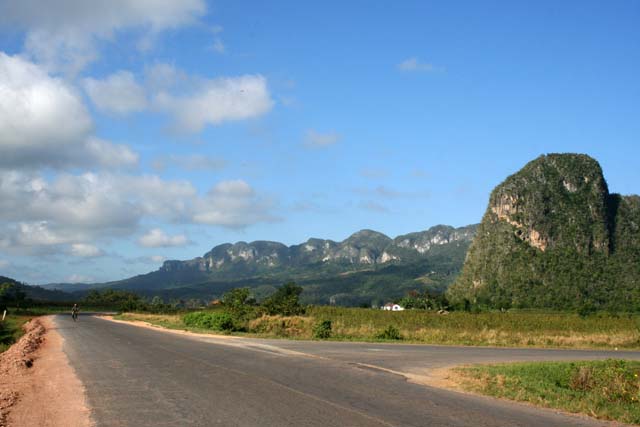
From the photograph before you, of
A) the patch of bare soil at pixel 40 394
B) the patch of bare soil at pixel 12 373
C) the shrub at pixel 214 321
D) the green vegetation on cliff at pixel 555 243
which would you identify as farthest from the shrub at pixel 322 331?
the green vegetation on cliff at pixel 555 243

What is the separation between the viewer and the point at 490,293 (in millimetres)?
122438

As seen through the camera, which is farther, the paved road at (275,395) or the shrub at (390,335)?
the shrub at (390,335)

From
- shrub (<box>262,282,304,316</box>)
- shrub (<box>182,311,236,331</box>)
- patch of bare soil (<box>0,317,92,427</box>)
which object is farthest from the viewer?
shrub (<box>262,282,304,316</box>)

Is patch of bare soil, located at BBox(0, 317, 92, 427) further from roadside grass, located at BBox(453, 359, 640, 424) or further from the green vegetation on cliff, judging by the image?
the green vegetation on cliff

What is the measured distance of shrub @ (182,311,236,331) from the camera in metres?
35.6

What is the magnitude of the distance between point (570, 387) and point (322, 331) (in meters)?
18.5

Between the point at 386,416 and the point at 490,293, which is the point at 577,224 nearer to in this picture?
the point at 490,293

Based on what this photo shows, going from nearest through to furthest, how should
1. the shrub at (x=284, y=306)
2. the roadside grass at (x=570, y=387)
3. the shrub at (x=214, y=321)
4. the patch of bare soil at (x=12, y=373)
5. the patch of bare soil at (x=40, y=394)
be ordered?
the patch of bare soil at (x=40, y=394)
the patch of bare soil at (x=12, y=373)
the roadside grass at (x=570, y=387)
the shrub at (x=214, y=321)
the shrub at (x=284, y=306)

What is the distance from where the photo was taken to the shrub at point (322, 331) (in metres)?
30.6

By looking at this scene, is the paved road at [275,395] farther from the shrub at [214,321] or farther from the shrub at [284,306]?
the shrub at [284,306]

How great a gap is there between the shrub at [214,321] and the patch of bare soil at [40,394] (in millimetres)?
17734

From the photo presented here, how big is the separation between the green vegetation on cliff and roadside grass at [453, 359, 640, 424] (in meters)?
94.0

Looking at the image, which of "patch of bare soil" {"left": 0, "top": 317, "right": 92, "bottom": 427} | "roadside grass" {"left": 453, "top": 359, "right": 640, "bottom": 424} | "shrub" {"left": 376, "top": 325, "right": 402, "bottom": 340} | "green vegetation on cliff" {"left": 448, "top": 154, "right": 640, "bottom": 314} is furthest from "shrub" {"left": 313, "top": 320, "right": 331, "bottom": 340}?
"green vegetation on cliff" {"left": 448, "top": 154, "right": 640, "bottom": 314}

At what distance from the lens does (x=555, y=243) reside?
424 ft
